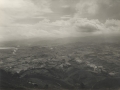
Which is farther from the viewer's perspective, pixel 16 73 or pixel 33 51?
pixel 33 51

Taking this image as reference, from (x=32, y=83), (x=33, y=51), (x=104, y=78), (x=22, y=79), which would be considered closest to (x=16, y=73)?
(x=22, y=79)

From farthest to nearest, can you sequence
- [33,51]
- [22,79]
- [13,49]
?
[33,51] → [13,49] → [22,79]

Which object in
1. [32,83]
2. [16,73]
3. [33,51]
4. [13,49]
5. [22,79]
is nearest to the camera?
[32,83]

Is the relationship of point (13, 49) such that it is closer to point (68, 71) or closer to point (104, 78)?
point (68, 71)

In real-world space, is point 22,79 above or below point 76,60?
below

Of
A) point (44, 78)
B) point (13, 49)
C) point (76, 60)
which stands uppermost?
point (13, 49)

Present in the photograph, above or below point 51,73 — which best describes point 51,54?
above

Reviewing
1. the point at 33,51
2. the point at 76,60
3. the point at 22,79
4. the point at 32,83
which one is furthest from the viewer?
the point at 33,51

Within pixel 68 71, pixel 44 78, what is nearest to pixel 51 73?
pixel 44 78

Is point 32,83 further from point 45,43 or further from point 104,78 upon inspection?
point 104,78
